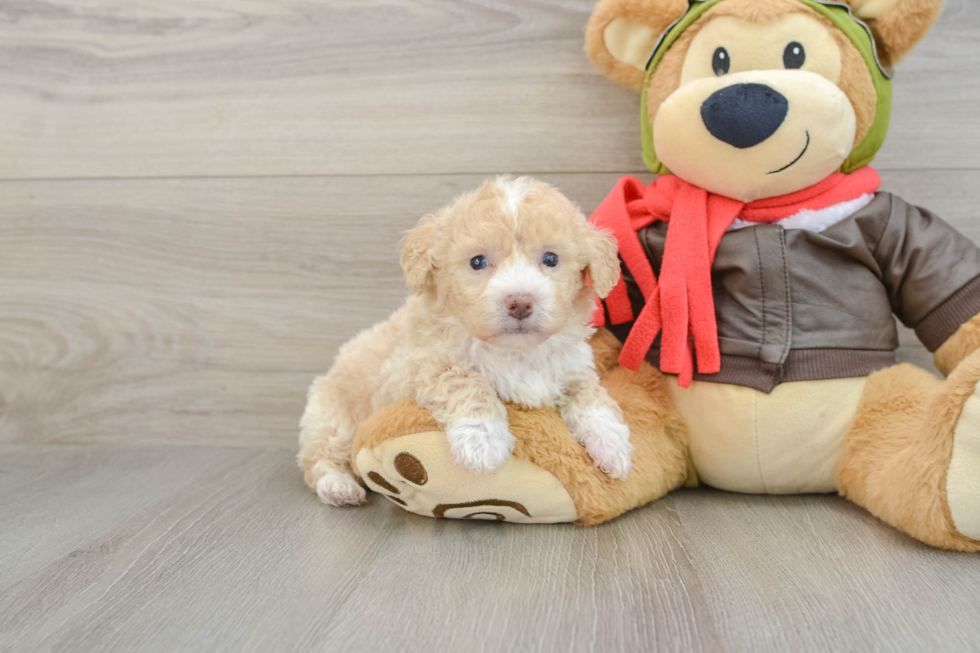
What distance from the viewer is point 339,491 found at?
115 centimetres

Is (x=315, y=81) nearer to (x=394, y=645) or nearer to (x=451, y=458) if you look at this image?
(x=451, y=458)

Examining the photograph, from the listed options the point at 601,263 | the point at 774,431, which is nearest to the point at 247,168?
the point at 601,263

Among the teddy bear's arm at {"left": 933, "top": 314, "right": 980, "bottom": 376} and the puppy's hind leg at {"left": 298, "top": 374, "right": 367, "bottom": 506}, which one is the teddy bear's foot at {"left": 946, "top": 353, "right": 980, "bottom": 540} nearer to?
the teddy bear's arm at {"left": 933, "top": 314, "right": 980, "bottom": 376}

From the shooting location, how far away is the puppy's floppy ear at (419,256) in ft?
3.19

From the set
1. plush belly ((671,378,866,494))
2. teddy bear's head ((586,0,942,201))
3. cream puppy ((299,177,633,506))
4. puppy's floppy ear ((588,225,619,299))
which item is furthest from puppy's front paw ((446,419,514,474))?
teddy bear's head ((586,0,942,201))

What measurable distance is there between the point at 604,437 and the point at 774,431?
283mm

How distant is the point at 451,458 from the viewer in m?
0.95

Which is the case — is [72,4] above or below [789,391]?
above

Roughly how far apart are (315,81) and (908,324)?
46.8 inches

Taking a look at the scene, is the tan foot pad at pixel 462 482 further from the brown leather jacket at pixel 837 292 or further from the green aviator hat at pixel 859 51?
the green aviator hat at pixel 859 51

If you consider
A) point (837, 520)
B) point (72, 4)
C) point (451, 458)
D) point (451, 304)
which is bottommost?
point (837, 520)

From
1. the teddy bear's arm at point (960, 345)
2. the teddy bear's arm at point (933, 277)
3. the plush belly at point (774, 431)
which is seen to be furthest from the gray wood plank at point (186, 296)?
the teddy bear's arm at point (960, 345)

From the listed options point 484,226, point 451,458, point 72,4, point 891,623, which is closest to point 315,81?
point 72,4

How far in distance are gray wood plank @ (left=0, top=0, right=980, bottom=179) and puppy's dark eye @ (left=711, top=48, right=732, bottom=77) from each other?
0.31 m
